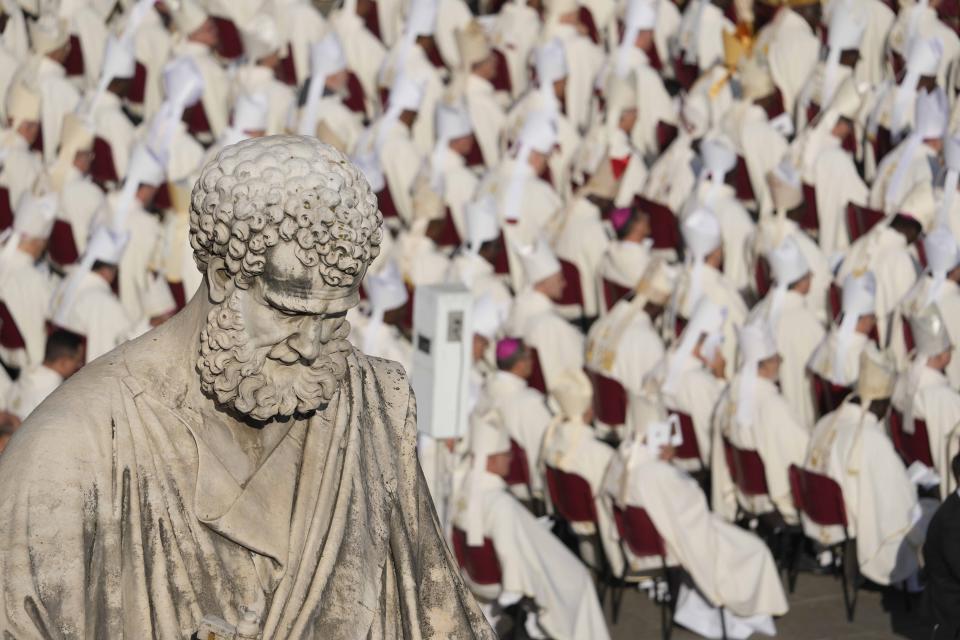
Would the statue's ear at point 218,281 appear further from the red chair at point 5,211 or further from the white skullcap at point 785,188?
the red chair at point 5,211

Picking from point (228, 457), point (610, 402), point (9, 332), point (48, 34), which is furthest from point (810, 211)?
point (228, 457)

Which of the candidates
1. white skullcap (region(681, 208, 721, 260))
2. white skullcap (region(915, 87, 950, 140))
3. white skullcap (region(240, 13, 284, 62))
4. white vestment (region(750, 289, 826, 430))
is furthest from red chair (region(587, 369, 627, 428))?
white skullcap (region(240, 13, 284, 62))

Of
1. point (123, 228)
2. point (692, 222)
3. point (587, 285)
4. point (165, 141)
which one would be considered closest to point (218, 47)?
point (165, 141)

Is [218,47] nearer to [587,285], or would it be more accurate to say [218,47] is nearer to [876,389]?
[587,285]

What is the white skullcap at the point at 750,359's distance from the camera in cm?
860

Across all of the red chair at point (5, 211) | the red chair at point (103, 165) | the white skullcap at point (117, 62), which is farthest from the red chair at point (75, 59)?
the red chair at point (5, 211)

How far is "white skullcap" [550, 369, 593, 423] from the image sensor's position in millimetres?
8227

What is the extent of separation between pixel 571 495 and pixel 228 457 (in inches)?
234

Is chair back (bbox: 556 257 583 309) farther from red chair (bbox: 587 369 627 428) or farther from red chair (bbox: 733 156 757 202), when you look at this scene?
red chair (bbox: 587 369 627 428)

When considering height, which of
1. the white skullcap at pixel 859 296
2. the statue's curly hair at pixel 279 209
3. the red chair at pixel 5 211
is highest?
the statue's curly hair at pixel 279 209

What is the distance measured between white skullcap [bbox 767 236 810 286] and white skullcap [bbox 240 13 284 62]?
3.94m

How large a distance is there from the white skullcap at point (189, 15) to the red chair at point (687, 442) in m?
5.09

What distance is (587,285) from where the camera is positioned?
A: 35.5 ft

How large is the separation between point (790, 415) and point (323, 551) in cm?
633
